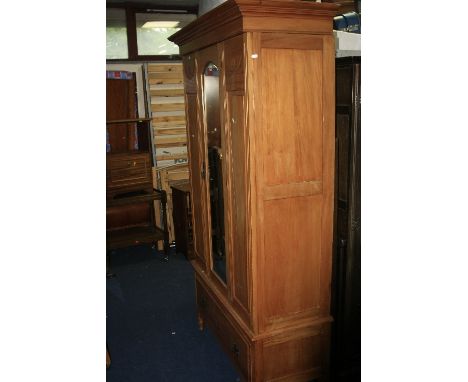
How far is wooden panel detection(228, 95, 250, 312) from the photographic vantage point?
221 centimetres

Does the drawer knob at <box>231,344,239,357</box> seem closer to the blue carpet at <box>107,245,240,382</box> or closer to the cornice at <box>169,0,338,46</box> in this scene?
the blue carpet at <box>107,245,240,382</box>

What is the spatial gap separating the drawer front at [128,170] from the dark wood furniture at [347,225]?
9.40 feet

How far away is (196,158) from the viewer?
10.1 ft

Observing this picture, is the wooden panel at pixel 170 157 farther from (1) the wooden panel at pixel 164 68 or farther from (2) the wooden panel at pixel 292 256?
(2) the wooden panel at pixel 292 256

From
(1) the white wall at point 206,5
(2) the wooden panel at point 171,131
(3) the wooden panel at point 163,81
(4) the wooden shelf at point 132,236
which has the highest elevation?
(1) the white wall at point 206,5

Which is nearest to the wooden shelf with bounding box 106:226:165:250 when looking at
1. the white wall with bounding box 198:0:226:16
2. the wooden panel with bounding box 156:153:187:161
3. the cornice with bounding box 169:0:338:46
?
the wooden panel with bounding box 156:153:187:161

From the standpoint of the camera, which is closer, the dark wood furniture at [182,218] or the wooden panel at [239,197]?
the wooden panel at [239,197]

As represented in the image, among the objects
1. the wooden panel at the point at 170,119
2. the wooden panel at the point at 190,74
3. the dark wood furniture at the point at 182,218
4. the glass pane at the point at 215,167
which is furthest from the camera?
the wooden panel at the point at 170,119

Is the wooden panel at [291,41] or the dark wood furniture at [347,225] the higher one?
the wooden panel at [291,41]

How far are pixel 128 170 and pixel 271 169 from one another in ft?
9.52

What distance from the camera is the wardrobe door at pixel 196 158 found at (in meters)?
2.89

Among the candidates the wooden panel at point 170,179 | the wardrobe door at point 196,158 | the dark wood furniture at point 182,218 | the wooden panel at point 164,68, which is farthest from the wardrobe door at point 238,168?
the wooden panel at point 164,68

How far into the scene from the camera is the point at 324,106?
2223 millimetres
